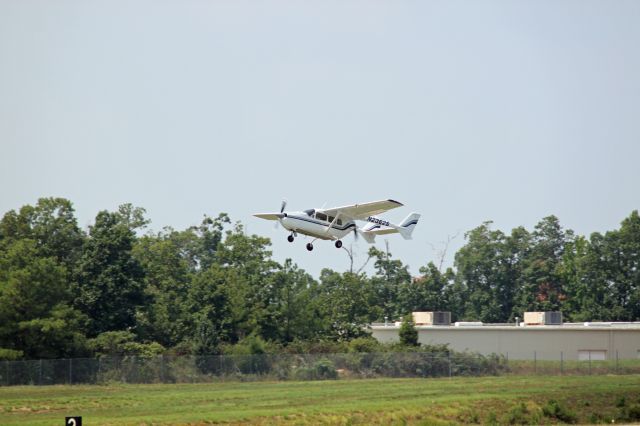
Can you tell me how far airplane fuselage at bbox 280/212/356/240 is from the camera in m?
51.1

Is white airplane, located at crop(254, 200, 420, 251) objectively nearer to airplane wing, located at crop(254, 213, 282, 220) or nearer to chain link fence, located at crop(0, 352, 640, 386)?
airplane wing, located at crop(254, 213, 282, 220)

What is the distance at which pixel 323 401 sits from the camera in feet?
173

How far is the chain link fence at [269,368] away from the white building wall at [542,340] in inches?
339

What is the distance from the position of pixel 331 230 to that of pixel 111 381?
1909 cm

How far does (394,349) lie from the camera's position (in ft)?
236

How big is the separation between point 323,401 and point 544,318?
3718 centimetres

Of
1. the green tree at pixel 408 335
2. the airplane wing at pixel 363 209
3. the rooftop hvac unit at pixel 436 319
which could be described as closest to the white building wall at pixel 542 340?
the rooftop hvac unit at pixel 436 319

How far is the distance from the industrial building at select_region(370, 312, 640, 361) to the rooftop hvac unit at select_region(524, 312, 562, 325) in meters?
2.67

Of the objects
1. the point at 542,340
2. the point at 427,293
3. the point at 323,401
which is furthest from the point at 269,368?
the point at 427,293

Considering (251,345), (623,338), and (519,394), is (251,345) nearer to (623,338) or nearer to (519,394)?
(519,394)

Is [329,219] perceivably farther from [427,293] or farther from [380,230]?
[427,293]

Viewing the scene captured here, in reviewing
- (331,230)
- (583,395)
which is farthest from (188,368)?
(583,395)

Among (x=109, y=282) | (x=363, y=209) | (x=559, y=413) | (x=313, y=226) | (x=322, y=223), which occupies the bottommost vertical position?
(x=559, y=413)

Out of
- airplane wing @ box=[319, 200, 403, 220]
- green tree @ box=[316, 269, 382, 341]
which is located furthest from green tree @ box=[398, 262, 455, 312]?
airplane wing @ box=[319, 200, 403, 220]
